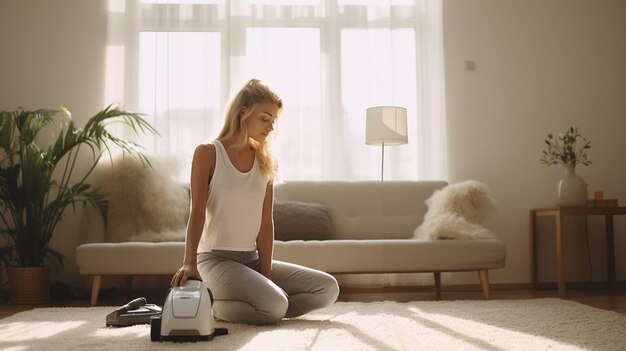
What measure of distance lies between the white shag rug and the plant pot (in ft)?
2.62

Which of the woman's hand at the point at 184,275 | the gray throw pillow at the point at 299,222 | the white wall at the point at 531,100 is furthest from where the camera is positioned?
the white wall at the point at 531,100

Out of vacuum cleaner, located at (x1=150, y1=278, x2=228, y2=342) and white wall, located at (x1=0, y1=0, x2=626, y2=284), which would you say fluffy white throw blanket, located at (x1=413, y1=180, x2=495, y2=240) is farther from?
vacuum cleaner, located at (x1=150, y1=278, x2=228, y2=342)

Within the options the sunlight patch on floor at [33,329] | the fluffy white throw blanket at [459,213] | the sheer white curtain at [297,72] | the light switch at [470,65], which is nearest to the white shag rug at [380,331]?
the sunlight patch on floor at [33,329]

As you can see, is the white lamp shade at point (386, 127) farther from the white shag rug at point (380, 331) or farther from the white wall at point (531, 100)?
the white shag rug at point (380, 331)

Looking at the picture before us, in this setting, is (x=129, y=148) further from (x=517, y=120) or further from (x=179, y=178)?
(x=517, y=120)

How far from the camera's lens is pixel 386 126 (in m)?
4.20

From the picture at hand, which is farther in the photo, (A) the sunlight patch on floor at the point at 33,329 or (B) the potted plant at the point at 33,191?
(B) the potted plant at the point at 33,191

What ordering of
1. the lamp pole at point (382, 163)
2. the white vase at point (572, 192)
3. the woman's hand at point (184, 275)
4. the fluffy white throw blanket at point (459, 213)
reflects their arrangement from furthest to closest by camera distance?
1. the lamp pole at point (382, 163)
2. the white vase at point (572, 192)
3. the fluffy white throw blanket at point (459, 213)
4. the woman's hand at point (184, 275)

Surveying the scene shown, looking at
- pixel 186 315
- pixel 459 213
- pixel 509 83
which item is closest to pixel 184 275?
pixel 186 315

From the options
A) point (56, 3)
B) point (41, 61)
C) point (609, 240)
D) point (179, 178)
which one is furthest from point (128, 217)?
point (609, 240)

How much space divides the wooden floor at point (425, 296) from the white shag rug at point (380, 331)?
66 centimetres

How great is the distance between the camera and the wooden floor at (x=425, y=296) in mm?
3656

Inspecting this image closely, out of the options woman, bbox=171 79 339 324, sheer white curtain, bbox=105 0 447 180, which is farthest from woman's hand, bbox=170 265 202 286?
sheer white curtain, bbox=105 0 447 180

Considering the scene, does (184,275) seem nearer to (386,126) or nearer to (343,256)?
(343,256)
